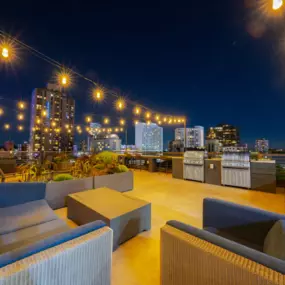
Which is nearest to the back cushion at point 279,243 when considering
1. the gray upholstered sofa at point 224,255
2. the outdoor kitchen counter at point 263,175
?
the gray upholstered sofa at point 224,255

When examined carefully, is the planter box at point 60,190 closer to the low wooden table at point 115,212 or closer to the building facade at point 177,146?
the low wooden table at point 115,212

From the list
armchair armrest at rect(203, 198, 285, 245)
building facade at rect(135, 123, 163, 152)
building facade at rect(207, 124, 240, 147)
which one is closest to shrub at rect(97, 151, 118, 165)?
armchair armrest at rect(203, 198, 285, 245)

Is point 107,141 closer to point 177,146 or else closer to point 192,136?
point 177,146

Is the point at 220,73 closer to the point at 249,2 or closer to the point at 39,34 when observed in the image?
the point at 249,2

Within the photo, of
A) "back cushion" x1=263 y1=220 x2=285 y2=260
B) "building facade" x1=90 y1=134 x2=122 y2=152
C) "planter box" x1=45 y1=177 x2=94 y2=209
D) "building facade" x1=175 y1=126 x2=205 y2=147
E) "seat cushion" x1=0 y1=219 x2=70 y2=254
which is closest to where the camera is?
"back cushion" x1=263 y1=220 x2=285 y2=260

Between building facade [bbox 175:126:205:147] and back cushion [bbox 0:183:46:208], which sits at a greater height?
building facade [bbox 175:126:205:147]

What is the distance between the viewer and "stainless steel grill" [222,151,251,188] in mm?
4461

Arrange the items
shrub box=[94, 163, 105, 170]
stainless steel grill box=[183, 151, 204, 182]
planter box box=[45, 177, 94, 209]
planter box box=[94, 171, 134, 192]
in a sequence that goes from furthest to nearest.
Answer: stainless steel grill box=[183, 151, 204, 182] < shrub box=[94, 163, 105, 170] < planter box box=[94, 171, 134, 192] < planter box box=[45, 177, 94, 209]

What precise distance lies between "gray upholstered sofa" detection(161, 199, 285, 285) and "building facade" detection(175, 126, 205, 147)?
834 centimetres

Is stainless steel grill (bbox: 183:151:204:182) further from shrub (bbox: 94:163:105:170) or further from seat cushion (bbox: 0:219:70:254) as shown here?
seat cushion (bbox: 0:219:70:254)

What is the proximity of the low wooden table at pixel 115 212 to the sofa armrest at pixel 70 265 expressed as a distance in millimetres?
794

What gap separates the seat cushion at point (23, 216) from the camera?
1623 mm

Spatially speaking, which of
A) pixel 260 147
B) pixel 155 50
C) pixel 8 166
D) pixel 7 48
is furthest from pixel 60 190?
pixel 155 50

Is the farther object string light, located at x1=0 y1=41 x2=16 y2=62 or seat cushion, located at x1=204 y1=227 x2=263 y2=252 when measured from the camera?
string light, located at x1=0 y1=41 x2=16 y2=62
